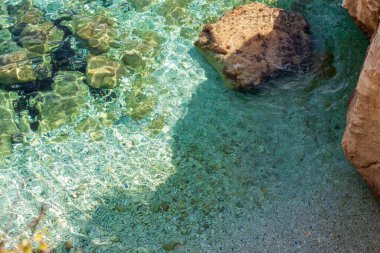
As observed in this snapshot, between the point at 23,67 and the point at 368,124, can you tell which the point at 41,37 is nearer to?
the point at 23,67

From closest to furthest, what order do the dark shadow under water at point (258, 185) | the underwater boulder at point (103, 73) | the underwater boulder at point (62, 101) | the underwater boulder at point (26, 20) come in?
the dark shadow under water at point (258, 185)
the underwater boulder at point (62, 101)
the underwater boulder at point (103, 73)
the underwater boulder at point (26, 20)

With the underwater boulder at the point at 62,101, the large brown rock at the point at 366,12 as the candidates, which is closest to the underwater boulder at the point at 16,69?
the underwater boulder at the point at 62,101

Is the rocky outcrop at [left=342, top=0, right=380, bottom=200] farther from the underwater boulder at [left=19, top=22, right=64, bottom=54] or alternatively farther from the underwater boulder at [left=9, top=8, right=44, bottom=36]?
the underwater boulder at [left=9, top=8, right=44, bottom=36]

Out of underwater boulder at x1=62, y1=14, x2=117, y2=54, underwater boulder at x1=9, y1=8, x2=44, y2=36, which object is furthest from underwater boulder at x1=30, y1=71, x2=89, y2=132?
underwater boulder at x1=9, y1=8, x2=44, y2=36

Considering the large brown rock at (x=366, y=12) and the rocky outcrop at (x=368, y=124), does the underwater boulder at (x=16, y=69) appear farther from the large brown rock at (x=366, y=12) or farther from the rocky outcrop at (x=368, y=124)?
the rocky outcrop at (x=368, y=124)

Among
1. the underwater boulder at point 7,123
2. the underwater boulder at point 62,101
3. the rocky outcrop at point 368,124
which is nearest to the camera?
the rocky outcrop at point 368,124

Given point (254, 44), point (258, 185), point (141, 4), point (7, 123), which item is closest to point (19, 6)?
point (141, 4)

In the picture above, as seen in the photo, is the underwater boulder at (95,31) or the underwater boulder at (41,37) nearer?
the underwater boulder at (95,31)
